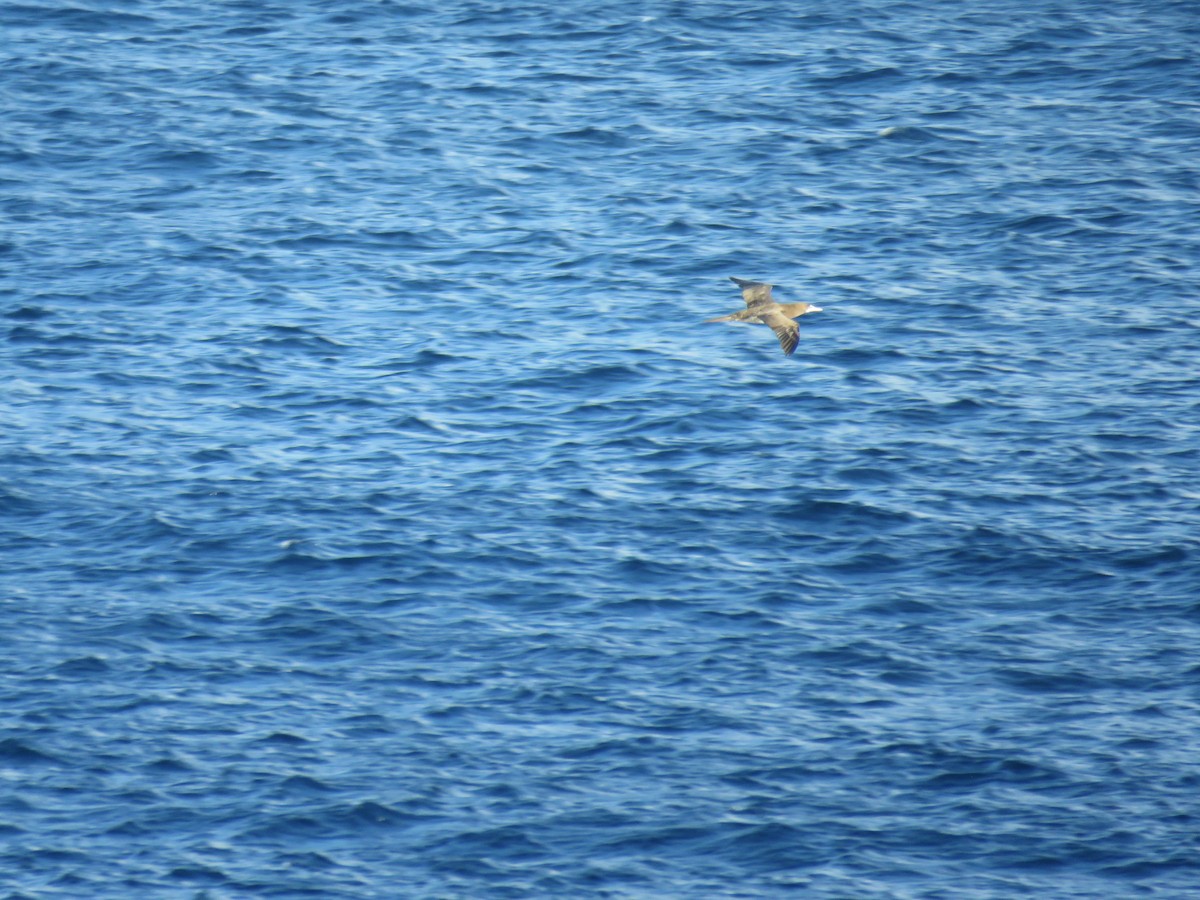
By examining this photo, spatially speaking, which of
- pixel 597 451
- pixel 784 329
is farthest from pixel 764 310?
pixel 597 451

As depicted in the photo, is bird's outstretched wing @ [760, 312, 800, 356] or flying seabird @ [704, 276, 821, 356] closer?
bird's outstretched wing @ [760, 312, 800, 356]

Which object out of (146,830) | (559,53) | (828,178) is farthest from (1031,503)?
(559,53)

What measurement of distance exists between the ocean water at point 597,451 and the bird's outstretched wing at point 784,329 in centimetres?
581

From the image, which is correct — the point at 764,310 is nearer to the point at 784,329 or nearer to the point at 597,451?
the point at 784,329

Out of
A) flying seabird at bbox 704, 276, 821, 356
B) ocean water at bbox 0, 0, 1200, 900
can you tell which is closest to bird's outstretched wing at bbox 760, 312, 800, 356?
flying seabird at bbox 704, 276, 821, 356

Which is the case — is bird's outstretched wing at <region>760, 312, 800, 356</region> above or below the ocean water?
above

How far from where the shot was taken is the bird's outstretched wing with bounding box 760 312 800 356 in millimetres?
31125

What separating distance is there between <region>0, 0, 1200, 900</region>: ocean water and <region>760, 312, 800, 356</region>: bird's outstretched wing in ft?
19.1

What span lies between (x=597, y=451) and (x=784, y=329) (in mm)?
9313

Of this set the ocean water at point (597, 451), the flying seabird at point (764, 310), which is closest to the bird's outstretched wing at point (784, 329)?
the flying seabird at point (764, 310)

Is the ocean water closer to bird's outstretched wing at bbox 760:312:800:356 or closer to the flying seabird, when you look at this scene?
the flying seabird

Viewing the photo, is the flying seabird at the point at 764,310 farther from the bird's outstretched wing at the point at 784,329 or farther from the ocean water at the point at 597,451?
the ocean water at the point at 597,451

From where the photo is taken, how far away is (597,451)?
134 feet

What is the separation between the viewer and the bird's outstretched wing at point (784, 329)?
1225 inches
